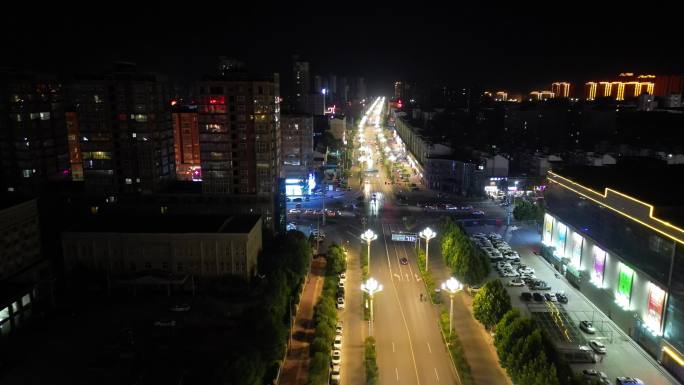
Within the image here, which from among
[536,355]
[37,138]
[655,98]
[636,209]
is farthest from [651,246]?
[655,98]

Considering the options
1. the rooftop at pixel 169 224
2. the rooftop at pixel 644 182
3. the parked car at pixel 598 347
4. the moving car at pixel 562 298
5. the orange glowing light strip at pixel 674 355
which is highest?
the rooftop at pixel 644 182

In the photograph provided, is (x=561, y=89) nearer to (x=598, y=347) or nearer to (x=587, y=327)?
(x=587, y=327)

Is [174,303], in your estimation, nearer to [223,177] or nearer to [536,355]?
[223,177]

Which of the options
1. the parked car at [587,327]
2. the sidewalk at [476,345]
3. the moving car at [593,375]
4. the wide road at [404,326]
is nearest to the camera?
the moving car at [593,375]

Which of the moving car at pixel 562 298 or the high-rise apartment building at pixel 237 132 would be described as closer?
the moving car at pixel 562 298

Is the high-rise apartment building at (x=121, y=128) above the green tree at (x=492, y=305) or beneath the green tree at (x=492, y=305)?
above

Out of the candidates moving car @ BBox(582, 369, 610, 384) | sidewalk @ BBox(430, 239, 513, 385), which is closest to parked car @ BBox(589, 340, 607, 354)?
moving car @ BBox(582, 369, 610, 384)

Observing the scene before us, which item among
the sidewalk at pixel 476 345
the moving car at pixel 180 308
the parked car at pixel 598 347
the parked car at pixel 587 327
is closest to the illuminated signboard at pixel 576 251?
the parked car at pixel 587 327

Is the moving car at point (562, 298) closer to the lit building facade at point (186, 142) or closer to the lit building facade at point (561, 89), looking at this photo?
the lit building facade at point (186, 142)
